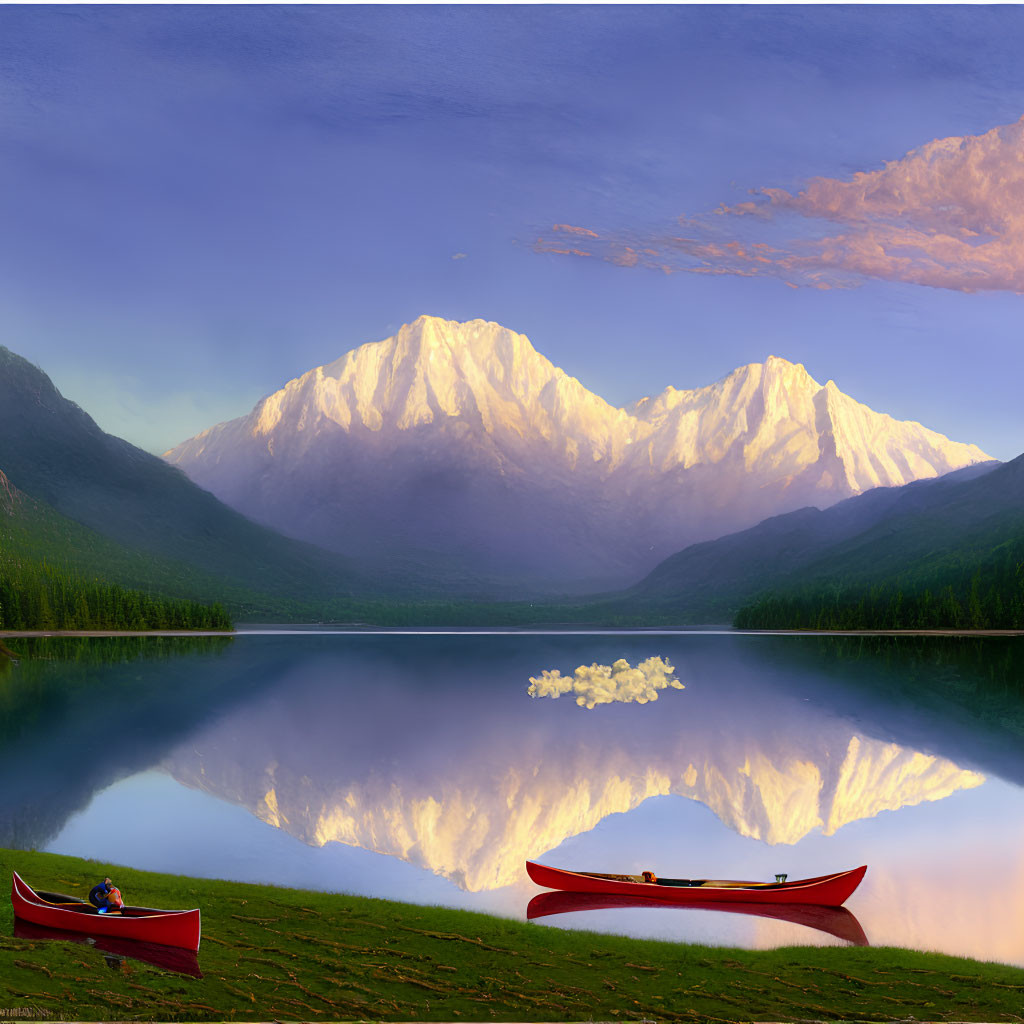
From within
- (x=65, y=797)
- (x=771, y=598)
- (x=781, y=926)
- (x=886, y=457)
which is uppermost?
(x=886, y=457)

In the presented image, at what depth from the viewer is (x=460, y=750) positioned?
3462 centimetres

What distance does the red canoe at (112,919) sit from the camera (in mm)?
12742

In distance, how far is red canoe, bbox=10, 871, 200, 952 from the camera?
12742mm

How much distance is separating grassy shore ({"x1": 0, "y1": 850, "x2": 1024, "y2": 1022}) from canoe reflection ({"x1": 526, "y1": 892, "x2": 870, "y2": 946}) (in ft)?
3.08

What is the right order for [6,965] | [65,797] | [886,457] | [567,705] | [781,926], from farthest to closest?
[886,457]
[567,705]
[65,797]
[781,926]
[6,965]

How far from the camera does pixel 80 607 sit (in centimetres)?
8569

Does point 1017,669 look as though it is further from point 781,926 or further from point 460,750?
point 781,926

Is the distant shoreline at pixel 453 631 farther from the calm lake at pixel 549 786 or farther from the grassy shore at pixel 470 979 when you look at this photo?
the grassy shore at pixel 470 979

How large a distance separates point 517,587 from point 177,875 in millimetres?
174008

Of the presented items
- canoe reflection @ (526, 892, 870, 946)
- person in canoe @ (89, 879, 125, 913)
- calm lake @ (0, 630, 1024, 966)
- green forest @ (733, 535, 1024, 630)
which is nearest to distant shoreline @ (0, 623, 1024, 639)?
green forest @ (733, 535, 1024, 630)

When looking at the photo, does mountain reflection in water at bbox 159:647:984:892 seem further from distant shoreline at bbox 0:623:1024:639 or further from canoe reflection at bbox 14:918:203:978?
distant shoreline at bbox 0:623:1024:639

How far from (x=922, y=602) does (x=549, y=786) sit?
76.4 meters

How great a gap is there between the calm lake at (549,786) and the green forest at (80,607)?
25.5 metres

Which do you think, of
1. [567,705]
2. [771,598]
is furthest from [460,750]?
[771,598]
